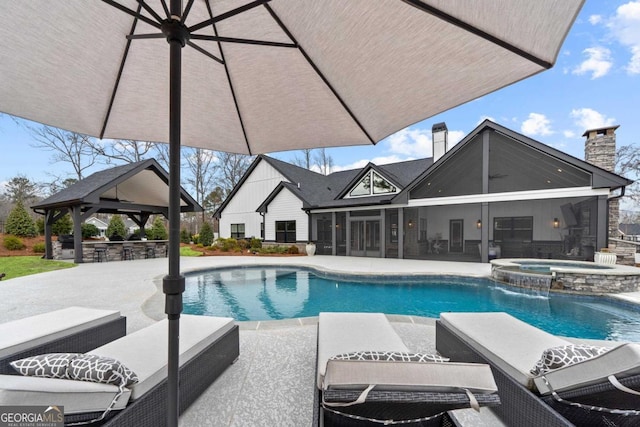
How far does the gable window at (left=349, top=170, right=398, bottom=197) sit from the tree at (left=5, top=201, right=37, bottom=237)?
19051 mm

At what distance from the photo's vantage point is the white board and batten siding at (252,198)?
62.3 feet

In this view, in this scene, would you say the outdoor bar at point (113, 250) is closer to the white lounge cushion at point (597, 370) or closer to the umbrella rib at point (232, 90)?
the umbrella rib at point (232, 90)

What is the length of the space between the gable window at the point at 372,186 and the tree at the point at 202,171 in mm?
17784

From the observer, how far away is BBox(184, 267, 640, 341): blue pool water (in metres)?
5.42

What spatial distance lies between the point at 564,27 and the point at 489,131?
12.2m

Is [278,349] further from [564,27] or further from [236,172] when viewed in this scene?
[236,172]

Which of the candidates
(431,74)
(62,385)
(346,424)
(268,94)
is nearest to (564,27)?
(431,74)

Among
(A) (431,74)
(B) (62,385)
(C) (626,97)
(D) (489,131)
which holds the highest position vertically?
(C) (626,97)

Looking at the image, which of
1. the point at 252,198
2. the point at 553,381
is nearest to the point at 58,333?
the point at 553,381

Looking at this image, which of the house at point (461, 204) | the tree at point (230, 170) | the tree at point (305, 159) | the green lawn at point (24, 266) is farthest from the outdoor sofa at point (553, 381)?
the tree at point (230, 170)

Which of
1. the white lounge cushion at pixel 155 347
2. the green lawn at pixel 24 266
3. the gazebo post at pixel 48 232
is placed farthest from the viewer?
the gazebo post at pixel 48 232

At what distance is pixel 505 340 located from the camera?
2.55 meters

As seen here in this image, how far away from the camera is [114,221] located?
56.2 feet

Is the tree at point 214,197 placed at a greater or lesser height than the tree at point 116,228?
greater
